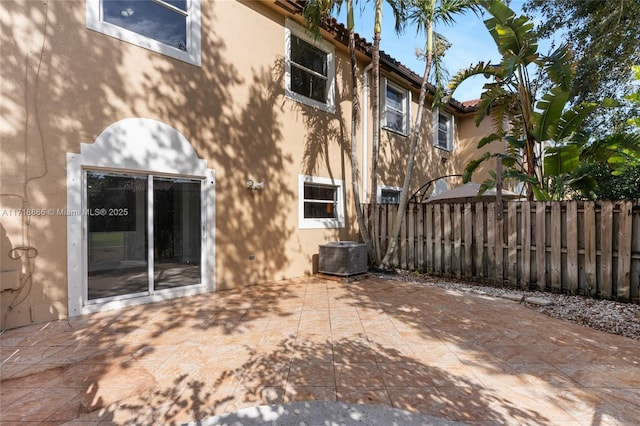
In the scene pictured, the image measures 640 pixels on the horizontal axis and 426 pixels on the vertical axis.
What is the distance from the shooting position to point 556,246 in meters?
6.78

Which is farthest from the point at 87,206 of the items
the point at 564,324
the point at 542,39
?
the point at 542,39

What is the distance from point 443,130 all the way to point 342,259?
10.3 metres

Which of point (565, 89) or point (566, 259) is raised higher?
point (565, 89)

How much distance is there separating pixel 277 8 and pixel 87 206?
20.8ft

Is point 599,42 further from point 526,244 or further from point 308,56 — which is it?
point 308,56

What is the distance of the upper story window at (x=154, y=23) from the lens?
18.1 ft

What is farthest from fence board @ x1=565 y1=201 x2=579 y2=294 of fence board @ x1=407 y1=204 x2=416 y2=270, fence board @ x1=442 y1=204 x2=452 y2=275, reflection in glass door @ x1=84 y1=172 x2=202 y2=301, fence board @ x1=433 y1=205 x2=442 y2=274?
reflection in glass door @ x1=84 y1=172 x2=202 y2=301

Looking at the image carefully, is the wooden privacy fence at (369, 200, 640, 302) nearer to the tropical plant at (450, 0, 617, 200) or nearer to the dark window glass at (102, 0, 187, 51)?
the tropical plant at (450, 0, 617, 200)

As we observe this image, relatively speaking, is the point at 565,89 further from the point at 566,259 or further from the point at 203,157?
the point at 203,157

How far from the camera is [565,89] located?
7469 millimetres

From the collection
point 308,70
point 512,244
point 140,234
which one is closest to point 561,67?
point 512,244

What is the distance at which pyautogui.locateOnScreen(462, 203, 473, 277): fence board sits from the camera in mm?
8234

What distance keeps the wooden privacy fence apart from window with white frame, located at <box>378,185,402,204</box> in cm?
222

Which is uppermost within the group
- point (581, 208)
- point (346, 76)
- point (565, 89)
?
point (346, 76)
